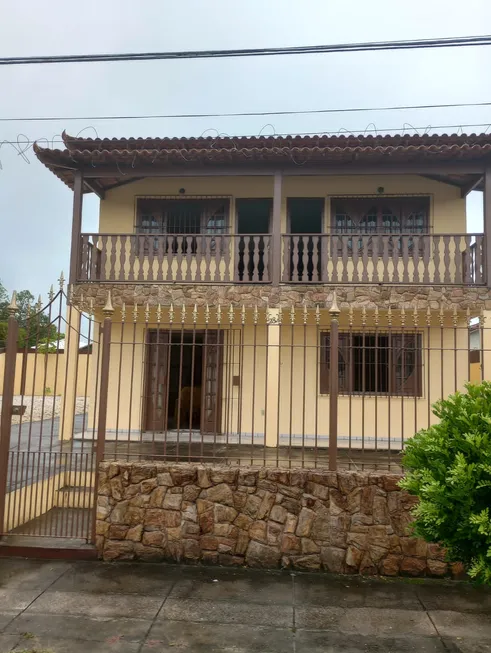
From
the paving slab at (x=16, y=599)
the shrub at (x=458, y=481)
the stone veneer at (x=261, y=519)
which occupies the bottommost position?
the paving slab at (x=16, y=599)

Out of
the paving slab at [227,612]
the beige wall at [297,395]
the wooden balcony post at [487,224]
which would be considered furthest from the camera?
the beige wall at [297,395]

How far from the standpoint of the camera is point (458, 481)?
2.92 meters

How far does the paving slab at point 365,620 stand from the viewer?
138 inches

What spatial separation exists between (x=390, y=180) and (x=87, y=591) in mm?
9193

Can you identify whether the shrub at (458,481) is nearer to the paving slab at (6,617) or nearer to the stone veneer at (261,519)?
the stone veneer at (261,519)

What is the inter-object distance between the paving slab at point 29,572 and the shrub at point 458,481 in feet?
10.5

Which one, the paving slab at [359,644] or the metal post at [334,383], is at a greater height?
the metal post at [334,383]

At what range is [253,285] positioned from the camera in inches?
361

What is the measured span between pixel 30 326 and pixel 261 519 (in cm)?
319

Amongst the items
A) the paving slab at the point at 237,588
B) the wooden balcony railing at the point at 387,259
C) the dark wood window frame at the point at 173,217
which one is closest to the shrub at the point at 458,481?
the paving slab at the point at 237,588

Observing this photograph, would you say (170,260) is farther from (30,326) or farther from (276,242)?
(30,326)

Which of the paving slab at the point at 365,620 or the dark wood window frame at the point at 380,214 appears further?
the dark wood window frame at the point at 380,214

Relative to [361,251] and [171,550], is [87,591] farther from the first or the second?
[361,251]

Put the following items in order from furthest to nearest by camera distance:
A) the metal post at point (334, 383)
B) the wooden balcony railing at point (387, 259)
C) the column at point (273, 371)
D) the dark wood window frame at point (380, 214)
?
the dark wood window frame at point (380, 214) < the wooden balcony railing at point (387, 259) < the column at point (273, 371) < the metal post at point (334, 383)
